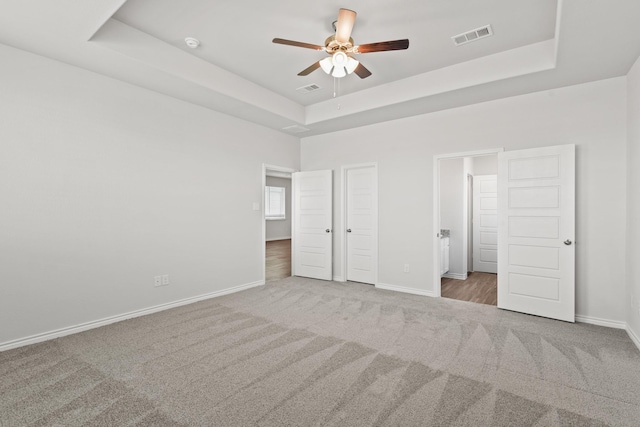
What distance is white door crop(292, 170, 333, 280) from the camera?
5.61m

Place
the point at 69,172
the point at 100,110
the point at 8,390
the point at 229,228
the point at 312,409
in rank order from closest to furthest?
the point at 312,409 < the point at 8,390 < the point at 69,172 < the point at 100,110 < the point at 229,228

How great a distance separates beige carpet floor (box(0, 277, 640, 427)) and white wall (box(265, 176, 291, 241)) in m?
7.72

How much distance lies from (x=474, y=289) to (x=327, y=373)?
3.64 m

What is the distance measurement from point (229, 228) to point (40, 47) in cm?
289

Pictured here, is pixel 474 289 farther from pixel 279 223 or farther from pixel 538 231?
pixel 279 223

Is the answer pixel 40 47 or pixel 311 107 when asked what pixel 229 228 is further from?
pixel 40 47

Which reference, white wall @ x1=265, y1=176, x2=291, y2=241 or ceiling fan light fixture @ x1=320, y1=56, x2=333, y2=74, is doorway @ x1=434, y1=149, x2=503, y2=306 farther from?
white wall @ x1=265, y1=176, x2=291, y2=241

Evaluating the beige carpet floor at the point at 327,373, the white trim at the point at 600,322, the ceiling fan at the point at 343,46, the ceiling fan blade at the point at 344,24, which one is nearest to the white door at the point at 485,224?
the white trim at the point at 600,322

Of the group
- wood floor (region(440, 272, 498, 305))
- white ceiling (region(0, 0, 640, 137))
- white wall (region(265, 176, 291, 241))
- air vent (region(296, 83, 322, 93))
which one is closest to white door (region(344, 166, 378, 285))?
wood floor (region(440, 272, 498, 305))

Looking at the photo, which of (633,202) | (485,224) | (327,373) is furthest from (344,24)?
(485,224)

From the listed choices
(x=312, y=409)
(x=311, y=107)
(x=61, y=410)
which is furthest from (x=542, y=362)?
(x=311, y=107)

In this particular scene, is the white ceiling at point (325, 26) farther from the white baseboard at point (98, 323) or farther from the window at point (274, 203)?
the window at point (274, 203)

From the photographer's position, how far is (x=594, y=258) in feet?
11.3

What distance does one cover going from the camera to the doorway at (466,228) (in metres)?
5.27
